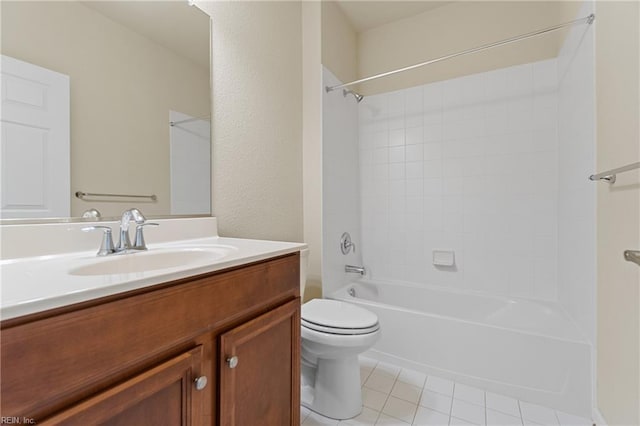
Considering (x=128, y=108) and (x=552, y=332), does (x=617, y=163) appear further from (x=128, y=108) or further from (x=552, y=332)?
(x=128, y=108)

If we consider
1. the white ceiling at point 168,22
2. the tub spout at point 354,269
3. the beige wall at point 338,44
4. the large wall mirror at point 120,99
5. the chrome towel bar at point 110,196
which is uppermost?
the beige wall at point 338,44

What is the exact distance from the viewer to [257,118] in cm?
163

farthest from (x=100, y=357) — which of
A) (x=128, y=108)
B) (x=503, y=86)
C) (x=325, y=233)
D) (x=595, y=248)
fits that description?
(x=503, y=86)

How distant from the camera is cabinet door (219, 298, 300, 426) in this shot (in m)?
0.73

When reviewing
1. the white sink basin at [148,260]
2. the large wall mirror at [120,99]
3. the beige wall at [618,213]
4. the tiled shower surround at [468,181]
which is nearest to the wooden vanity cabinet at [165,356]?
the white sink basin at [148,260]

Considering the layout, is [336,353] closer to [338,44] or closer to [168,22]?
[168,22]

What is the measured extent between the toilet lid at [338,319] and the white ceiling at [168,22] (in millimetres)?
1294

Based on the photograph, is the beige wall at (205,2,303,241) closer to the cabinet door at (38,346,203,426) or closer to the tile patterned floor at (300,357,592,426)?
the cabinet door at (38,346,203,426)

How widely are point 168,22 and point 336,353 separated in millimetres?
1599

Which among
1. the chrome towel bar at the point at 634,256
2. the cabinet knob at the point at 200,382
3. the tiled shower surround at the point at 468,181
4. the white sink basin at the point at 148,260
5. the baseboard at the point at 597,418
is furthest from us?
the tiled shower surround at the point at 468,181

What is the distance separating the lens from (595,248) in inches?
53.1

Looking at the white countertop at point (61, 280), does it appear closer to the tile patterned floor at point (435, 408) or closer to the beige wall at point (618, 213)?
the tile patterned floor at point (435, 408)

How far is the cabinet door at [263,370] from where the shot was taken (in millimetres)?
733

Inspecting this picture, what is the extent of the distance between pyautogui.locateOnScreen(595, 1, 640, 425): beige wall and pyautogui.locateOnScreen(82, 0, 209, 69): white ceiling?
1.67 meters
